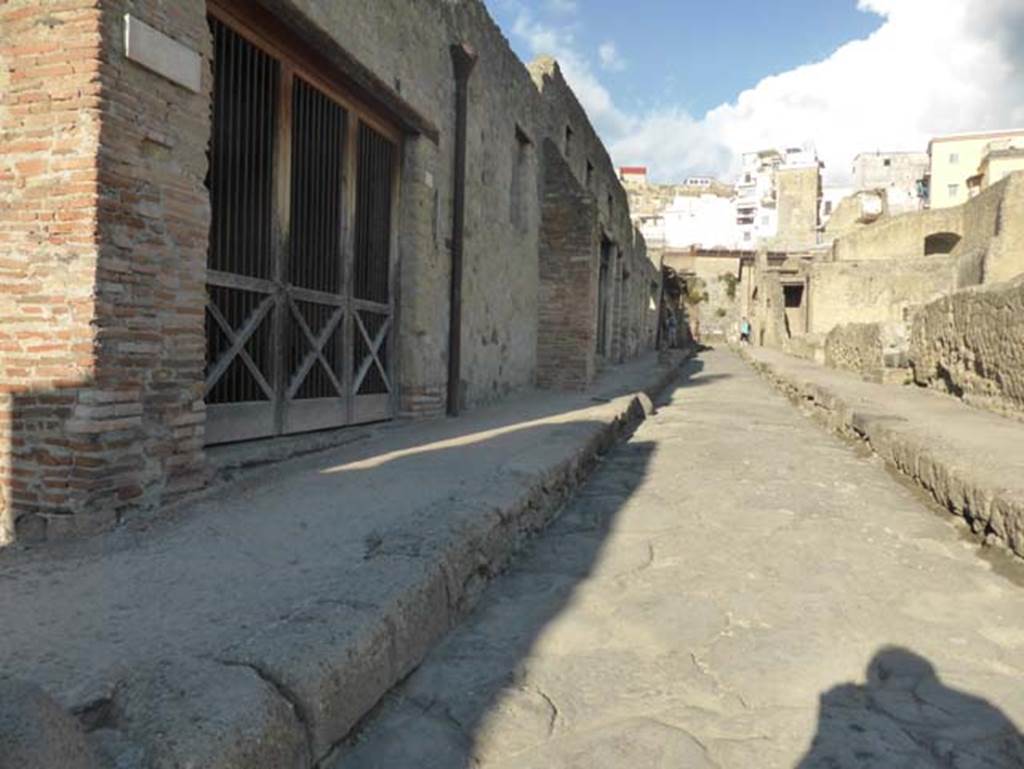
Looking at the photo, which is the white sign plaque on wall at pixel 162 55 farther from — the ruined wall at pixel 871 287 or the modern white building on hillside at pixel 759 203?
the modern white building on hillside at pixel 759 203

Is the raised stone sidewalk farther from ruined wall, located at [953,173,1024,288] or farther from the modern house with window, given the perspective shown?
ruined wall, located at [953,173,1024,288]

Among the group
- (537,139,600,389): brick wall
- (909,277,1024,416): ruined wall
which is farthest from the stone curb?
(537,139,600,389): brick wall

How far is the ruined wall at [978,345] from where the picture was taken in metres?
6.92

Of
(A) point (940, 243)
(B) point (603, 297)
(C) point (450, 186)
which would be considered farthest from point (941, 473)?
(A) point (940, 243)

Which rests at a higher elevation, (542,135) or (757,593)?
(542,135)

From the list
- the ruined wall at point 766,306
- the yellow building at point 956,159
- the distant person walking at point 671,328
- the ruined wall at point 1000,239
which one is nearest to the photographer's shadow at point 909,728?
the ruined wall at point 1000,239

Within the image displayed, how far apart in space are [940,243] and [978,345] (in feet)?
80.1

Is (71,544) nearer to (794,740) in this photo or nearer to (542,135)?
(794,740)

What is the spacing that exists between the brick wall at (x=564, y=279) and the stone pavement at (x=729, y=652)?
603cm

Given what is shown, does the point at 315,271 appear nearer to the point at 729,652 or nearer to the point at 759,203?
the point at 729,652

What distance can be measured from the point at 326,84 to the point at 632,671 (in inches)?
168

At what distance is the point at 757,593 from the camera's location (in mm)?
3129

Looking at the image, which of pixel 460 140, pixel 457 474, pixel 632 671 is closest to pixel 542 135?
pixel 460 140

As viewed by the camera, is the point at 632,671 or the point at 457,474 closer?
the point at 632,671
